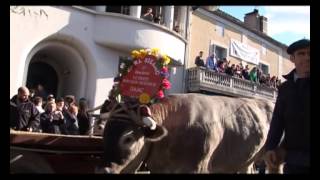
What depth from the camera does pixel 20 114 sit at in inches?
259

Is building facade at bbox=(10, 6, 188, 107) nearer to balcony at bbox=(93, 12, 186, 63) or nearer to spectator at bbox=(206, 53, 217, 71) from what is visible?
balcony at bbox=(93, 12, 186, 63)

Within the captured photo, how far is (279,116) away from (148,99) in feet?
6.29

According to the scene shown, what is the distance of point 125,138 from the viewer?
5.09 metres

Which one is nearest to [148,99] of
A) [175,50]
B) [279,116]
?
[279,116]

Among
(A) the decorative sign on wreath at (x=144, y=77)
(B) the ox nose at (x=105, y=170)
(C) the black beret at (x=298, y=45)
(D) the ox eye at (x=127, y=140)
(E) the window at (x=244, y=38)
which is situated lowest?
(B) the ox nose at (x=105, y=170)

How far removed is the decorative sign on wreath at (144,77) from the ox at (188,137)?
17 cm

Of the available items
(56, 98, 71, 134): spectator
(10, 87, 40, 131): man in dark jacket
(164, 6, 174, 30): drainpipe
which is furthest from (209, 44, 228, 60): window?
(10, 87, 40, 131): man in dark jacket

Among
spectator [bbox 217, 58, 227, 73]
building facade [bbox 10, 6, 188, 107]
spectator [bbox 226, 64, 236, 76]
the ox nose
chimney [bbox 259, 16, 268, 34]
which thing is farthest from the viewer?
chimney [bbox 259, 16, 268, 34]

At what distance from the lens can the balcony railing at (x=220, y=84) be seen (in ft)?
77.3

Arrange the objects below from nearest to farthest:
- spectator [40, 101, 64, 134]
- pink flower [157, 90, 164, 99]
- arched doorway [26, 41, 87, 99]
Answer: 1. pink flower [157, 90, 164, 99]
2. spectator [40, 101, 64, 134]
3. arched doorway [26, 41, 87, 99]

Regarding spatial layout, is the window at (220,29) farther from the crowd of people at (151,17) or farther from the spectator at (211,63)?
the crowd of people at (151,17)

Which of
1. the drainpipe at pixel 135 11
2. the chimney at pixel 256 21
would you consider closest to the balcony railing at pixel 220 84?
the drainpipe at pixel 135 11

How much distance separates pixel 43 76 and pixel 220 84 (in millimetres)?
9826

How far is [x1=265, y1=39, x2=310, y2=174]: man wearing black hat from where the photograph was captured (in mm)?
3910
